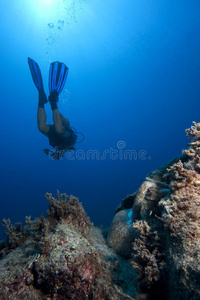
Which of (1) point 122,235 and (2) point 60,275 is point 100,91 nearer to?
(1) point 122,235

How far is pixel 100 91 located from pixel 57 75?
3256 inches

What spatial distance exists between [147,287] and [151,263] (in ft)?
1.19

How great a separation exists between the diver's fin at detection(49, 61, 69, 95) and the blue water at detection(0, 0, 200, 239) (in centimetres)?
2438

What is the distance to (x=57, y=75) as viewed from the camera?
27.0ft

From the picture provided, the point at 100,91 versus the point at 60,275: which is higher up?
the point at 100,91

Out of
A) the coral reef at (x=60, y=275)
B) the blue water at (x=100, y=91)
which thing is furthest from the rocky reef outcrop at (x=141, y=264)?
the blue water at (x=100, y=91)

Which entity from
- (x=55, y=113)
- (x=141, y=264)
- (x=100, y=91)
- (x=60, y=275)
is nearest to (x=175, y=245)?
(x=141, y=264)

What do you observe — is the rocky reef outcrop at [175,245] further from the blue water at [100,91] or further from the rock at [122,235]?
the blue water at [100,91]

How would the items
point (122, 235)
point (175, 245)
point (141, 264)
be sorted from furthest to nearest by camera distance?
point (122, 235)
point (141, 264)
point (175, 245)

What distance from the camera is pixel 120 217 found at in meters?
4.46

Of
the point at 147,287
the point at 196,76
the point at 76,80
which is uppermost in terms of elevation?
the point at 196,76

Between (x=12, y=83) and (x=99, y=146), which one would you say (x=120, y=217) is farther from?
(x=99, y=146)

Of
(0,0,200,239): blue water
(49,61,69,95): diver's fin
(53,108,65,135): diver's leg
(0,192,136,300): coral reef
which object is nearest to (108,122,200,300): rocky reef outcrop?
(0,192,136,300): coral reef

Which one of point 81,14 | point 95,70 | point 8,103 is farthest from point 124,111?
point 8,103
